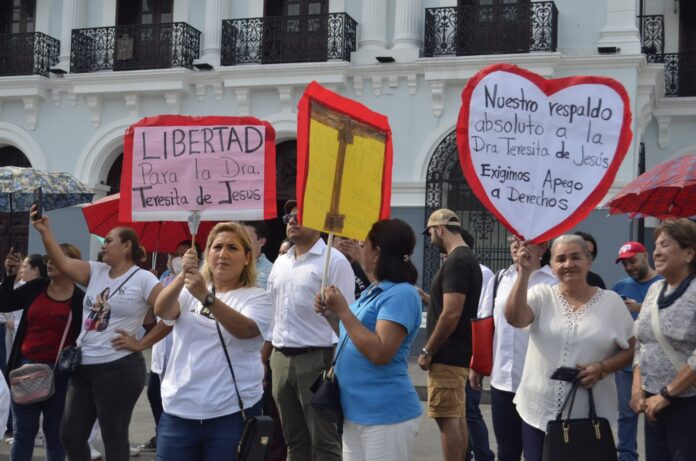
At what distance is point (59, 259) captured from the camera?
597cm

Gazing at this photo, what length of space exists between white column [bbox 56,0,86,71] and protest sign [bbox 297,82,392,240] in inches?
609

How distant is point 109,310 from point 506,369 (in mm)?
2353

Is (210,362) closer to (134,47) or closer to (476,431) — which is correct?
(476,431)

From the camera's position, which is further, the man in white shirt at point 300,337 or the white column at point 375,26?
the white column at point 375,26

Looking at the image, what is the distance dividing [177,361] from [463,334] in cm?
229

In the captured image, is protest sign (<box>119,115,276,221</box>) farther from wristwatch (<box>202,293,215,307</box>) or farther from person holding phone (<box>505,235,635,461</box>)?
person holding phone (<box>505,235,635,461</box>)

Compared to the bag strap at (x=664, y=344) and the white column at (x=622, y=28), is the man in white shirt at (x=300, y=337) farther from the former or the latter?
the white column at (x=622, y=28)

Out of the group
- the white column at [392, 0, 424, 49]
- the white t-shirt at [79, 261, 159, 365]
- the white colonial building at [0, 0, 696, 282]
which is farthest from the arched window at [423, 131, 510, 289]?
the white t-shirt at [79, 261, 159, 365]

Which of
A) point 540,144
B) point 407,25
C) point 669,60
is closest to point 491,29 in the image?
point 407,25

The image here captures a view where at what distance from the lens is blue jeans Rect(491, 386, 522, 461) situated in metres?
5.68

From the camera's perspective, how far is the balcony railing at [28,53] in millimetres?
19453

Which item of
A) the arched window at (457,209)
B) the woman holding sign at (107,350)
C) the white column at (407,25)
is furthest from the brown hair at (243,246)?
the white column at (407,25)

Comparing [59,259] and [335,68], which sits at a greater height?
[335,68]

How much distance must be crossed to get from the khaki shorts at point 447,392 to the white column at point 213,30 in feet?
43.1
